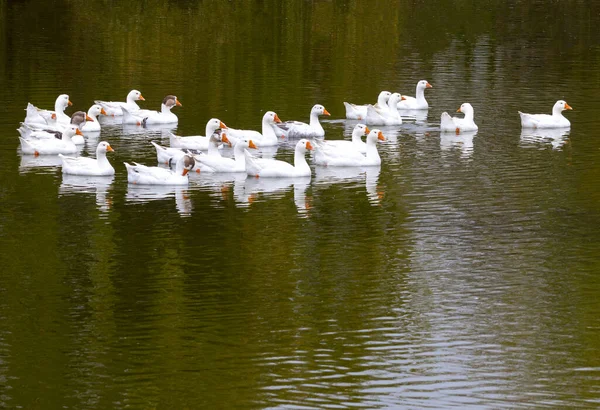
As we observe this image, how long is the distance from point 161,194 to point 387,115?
10.8 m

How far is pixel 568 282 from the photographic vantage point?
19.8 meters

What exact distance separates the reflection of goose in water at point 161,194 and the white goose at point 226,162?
5.75 ft

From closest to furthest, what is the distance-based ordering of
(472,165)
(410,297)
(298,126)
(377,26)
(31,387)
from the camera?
(31,387) < (410,297) < (472,165) < (298,126) < (377,26)

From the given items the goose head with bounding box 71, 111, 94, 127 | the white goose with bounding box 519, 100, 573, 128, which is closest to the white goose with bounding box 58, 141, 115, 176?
the goose head with bounding box 71, 111, 94, 127

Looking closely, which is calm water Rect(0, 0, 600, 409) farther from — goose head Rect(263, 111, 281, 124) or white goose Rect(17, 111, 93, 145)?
goose head Rect(263, 111, 281, 124)

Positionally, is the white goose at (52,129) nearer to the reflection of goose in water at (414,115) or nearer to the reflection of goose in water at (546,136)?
the reflection of goose in water at (414,115)

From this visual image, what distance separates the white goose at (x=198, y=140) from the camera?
30.7m

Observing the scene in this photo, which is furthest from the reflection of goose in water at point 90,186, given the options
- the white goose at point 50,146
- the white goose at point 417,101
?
the white goose at point 417,101

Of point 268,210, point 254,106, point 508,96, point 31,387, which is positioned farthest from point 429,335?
point 508,96

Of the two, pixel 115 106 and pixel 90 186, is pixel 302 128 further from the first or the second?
pixel 90 186

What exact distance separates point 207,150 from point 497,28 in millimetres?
33684

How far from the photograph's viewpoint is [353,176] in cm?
2852

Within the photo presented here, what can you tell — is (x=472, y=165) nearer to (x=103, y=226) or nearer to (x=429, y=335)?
(x=103, y=226)

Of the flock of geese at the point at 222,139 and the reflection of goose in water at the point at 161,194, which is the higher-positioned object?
the flock of geese at the point at 222,139
